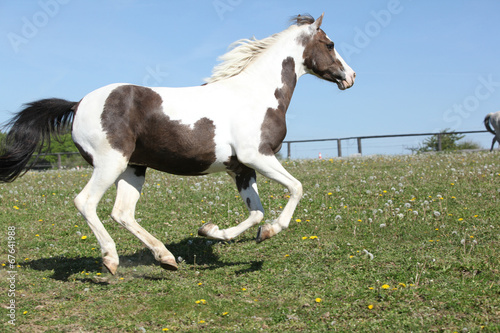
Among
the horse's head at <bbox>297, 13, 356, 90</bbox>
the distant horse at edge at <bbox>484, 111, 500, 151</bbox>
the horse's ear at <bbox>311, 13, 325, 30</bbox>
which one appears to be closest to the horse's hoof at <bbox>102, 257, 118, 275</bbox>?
the horse's head at <bbox>297, 13, 356, 90</bbox>

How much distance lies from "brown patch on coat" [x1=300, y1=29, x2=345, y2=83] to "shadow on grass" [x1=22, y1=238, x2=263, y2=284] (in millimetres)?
2838

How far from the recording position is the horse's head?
6.79 m

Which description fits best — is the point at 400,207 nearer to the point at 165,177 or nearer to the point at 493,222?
the point at 493,222

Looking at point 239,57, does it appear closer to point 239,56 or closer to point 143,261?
point 239,56

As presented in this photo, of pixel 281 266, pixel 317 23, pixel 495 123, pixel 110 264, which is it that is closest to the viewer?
pixel 110 264

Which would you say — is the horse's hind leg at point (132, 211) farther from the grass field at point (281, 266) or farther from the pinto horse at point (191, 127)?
the grass field at point (281, 266)

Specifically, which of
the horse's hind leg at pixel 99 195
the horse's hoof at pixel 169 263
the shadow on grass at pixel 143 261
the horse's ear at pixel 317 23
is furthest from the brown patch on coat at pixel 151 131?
the horse's ear at pixel 317 23

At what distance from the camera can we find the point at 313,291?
5.34m

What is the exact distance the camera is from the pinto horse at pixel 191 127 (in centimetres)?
577

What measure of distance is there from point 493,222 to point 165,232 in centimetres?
526

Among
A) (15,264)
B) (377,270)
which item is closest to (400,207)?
(377,270)

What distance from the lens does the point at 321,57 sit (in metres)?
6.82

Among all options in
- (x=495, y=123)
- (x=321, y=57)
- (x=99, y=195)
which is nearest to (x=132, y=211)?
(x=99, y=195)

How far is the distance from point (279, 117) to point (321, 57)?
1.20 metres
